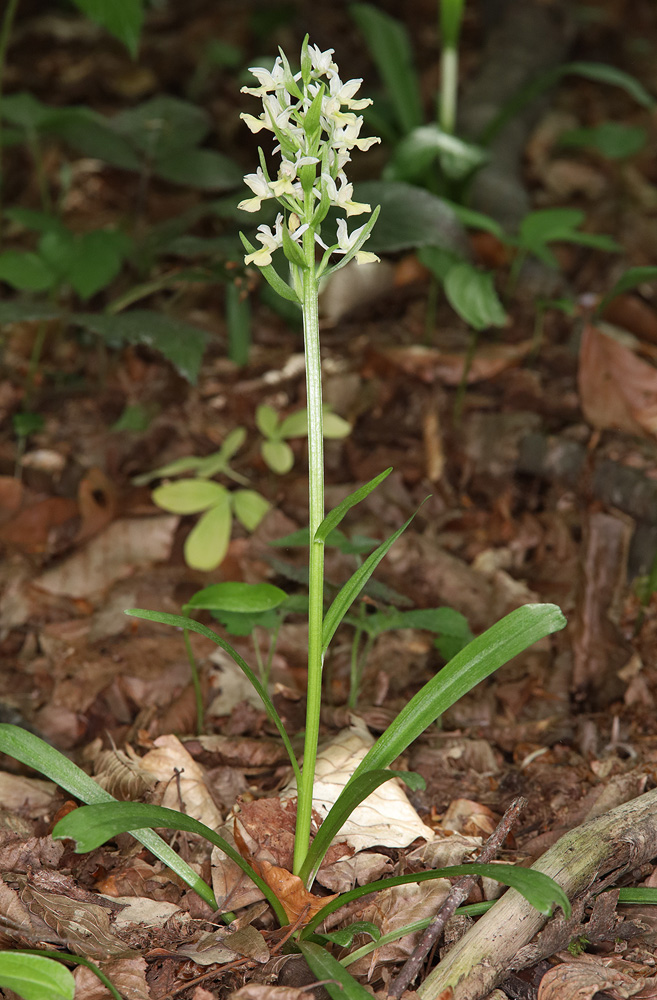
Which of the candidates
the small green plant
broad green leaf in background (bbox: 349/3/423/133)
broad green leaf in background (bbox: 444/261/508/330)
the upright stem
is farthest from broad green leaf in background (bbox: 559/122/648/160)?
the upright stem

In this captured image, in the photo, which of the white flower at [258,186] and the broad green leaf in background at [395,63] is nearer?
the white flower at [258,186]

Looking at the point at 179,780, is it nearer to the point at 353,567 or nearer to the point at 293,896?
the point at 293,896

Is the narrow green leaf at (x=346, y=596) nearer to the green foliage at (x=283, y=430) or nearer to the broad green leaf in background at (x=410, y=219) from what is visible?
the green foliage at (x=283, y=430)

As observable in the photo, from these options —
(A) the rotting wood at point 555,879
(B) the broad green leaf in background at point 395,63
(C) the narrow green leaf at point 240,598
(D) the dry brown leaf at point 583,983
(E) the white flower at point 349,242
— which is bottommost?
(D) the dry brown leaf at point 583,983

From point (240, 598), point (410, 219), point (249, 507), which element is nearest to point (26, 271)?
point (249, 507)

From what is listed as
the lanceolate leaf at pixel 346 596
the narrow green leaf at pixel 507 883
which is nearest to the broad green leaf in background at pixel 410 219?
the lanceolate leaf at pixel 346 596

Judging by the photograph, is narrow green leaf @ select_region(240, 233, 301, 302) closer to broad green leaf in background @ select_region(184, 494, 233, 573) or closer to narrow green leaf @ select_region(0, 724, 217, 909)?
narrow green leaf @ select_region(0, 724, 217, 909)

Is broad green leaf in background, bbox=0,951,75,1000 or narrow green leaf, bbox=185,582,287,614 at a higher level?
narrow green leaf, bbox=185,582,287,614
